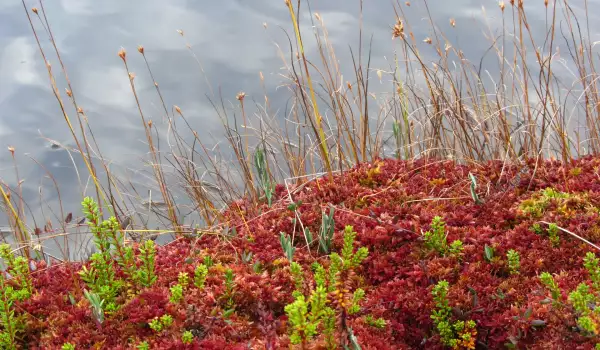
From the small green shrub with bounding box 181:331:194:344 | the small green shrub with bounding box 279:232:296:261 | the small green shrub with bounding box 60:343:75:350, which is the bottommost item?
the small green shrub with bounding box 181:331:194:344

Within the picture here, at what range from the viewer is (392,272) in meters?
3.30

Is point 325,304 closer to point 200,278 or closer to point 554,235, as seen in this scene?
point 200,278

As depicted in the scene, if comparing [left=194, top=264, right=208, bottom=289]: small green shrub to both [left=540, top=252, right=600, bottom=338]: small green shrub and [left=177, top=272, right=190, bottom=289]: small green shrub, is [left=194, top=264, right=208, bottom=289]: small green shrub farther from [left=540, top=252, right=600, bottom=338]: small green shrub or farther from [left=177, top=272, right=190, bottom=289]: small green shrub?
[left=540, top=252, right=600, bottom=338]: small green shrub

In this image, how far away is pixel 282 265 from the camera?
11.1 feet

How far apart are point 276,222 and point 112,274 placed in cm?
117

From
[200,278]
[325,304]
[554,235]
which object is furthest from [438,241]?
[200,278]

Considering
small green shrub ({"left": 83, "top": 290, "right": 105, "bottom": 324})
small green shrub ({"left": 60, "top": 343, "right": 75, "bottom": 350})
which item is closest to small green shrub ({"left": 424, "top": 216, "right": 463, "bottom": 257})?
small green shrub ({"left": 83, "top": 290, "right": 105, "bottom": 324})

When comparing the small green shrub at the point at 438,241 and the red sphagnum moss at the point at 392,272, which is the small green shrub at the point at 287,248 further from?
the small green shrub at the point at 438,241

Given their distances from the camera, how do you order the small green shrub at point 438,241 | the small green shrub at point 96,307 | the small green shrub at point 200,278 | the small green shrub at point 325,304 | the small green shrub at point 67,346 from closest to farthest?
the small green shrub at point 325,304 → the small green shrub at point 67,346 → the small green shrub at point 96,307 → the small green shrub at point 200,278 → the small green shrub at point 438,241

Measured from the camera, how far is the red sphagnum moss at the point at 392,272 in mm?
2748

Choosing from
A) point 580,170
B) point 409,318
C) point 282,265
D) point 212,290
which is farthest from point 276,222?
point 580,170

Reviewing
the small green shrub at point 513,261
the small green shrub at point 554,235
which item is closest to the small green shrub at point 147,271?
the small green shrub at point 513,261

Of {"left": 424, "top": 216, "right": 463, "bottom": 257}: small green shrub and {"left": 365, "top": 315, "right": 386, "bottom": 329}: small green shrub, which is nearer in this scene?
{"left": 365, "top": 315, "right": 386, "bottom": 329}: small green shrub

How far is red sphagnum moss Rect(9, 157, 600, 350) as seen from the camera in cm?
275
